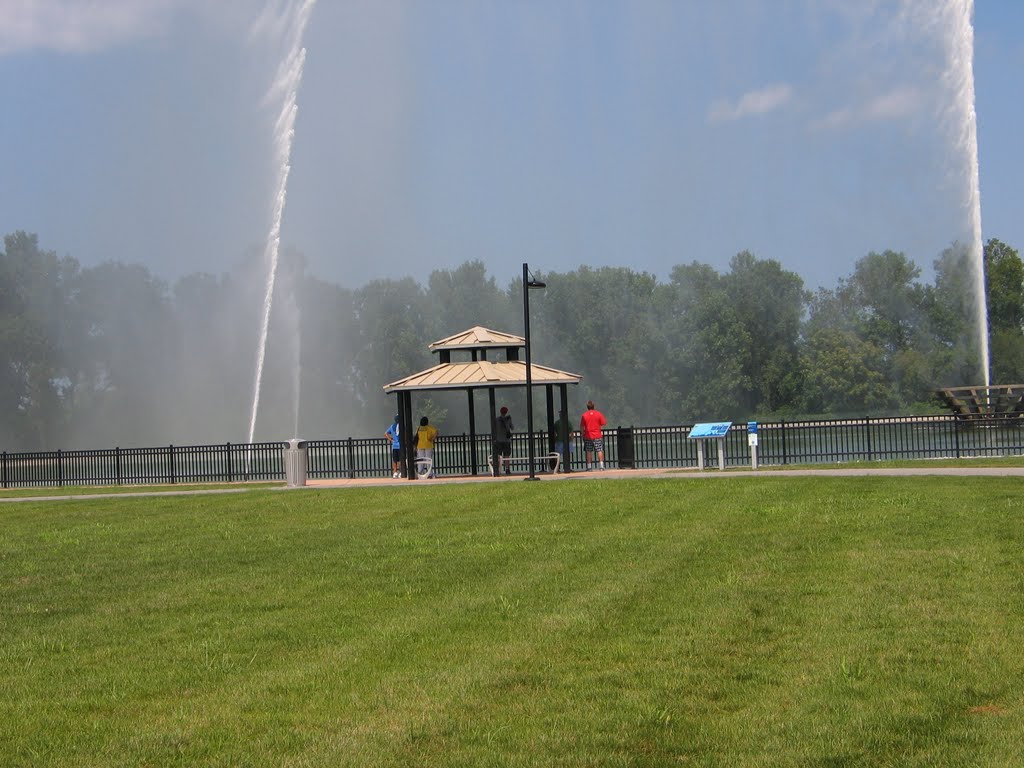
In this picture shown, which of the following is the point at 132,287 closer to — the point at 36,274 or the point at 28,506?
the point at 36,274

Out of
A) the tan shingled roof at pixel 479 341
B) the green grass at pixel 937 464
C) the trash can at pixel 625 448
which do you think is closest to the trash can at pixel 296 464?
the tan shingled roof at pixel 479 341

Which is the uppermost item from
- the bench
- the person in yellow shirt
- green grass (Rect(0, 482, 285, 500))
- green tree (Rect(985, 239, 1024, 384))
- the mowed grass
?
green tree (Rect(985, 239, 1024, 384))

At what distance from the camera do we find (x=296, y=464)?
2852cm

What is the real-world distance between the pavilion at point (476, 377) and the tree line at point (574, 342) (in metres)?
39.1

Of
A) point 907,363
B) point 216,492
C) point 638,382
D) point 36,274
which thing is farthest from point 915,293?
point 216,492

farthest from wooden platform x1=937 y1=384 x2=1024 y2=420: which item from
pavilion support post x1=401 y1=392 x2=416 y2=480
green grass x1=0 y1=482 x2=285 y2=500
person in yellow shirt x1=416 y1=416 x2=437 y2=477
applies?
green grass x1=0 y1=482 x2=285 y2=500

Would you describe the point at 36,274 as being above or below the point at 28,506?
above

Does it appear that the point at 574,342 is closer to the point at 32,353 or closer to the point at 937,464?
the point at 32,353

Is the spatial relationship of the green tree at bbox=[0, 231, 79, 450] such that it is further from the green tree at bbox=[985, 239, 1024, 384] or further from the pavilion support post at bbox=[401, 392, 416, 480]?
the green tree at bbox=[985, 239, 1024, 384]

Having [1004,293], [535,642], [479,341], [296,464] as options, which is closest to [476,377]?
[479,341]

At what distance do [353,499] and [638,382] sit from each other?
62169mm

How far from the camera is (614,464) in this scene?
3575 centimetres

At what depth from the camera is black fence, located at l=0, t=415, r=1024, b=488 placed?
32125mm

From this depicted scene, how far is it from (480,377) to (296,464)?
4.84 m
